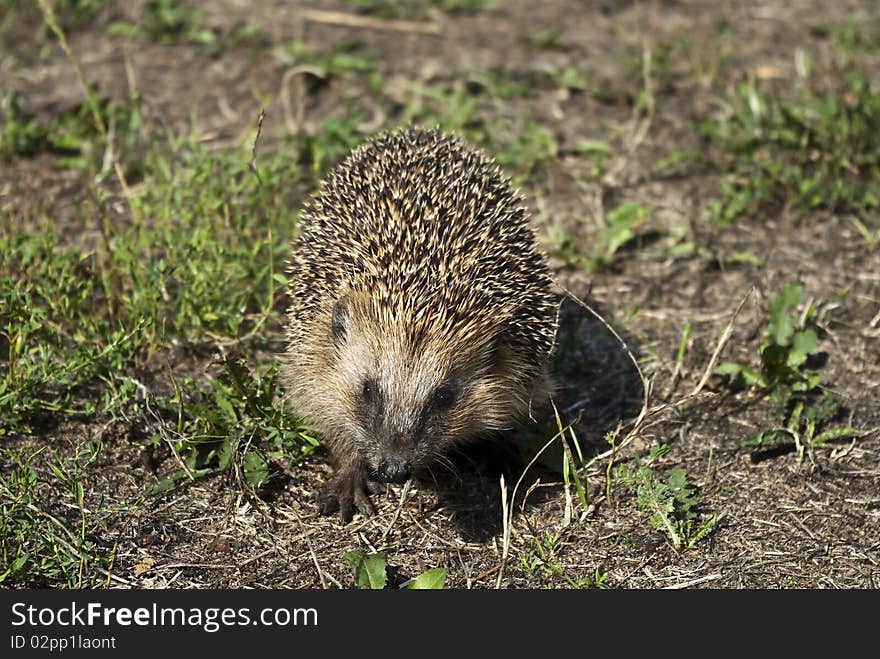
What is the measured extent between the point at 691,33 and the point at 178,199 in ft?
17.4

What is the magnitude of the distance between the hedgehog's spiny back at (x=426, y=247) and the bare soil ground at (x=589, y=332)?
0.75 meters

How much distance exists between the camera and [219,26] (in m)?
9.69

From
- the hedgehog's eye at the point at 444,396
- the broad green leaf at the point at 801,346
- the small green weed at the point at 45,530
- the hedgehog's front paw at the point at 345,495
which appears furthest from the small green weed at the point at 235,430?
the broad green leaf at the point at 801,346

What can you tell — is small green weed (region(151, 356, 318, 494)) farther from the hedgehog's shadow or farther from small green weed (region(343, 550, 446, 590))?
the hedgehog's shadow

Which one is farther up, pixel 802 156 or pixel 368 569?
pixel 802 156

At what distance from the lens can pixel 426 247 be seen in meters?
5.31

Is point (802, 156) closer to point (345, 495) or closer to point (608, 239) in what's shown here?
point (608, 239)

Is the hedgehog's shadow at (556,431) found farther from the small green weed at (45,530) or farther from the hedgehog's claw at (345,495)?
the small green weed at (45,530)

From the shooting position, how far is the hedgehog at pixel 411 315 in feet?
16.8

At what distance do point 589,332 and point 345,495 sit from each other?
84.2 inches

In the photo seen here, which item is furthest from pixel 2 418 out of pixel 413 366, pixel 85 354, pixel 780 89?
pixel 780 89

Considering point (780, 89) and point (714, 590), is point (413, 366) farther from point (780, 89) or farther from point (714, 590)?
point (780, 89)

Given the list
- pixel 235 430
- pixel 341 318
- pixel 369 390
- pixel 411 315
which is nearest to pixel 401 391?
pixel 369 390

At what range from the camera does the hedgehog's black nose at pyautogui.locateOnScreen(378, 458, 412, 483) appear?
4.86 meters
